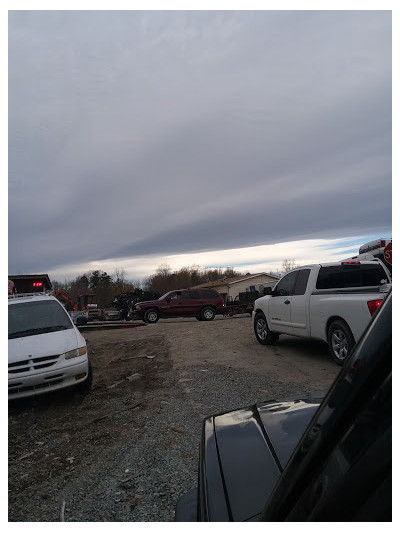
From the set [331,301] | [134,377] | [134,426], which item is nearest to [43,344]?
[134,377]

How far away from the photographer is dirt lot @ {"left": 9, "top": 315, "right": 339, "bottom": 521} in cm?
310

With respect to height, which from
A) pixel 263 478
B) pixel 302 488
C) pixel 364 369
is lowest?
pixel 263 478

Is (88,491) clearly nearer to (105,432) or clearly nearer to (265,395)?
(105,432)

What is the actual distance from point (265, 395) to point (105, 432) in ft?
7.84

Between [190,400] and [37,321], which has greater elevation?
[37,321]

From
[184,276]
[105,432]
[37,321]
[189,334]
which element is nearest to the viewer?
[105,432]

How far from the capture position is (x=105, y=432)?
15.2 ft

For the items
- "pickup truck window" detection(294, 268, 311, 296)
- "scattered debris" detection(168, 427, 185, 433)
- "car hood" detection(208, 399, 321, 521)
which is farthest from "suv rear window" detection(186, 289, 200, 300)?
"car hood" detection(208, 399, 321, 521)

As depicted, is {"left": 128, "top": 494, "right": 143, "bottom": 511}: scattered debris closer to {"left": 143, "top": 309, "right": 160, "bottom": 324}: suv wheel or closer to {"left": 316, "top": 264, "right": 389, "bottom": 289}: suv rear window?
{"left": 316, "top": 264, "right": 389, "bottom": 289}: suv rear window

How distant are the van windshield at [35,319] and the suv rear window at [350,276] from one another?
17.2ft

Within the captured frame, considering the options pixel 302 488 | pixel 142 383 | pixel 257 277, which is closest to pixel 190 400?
pixel 142 383

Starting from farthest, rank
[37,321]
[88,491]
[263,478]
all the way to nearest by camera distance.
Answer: [37,321]
[88,491]
[263,478]

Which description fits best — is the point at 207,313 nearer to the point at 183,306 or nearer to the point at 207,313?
the point at 207,313

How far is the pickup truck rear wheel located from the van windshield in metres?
4.99
